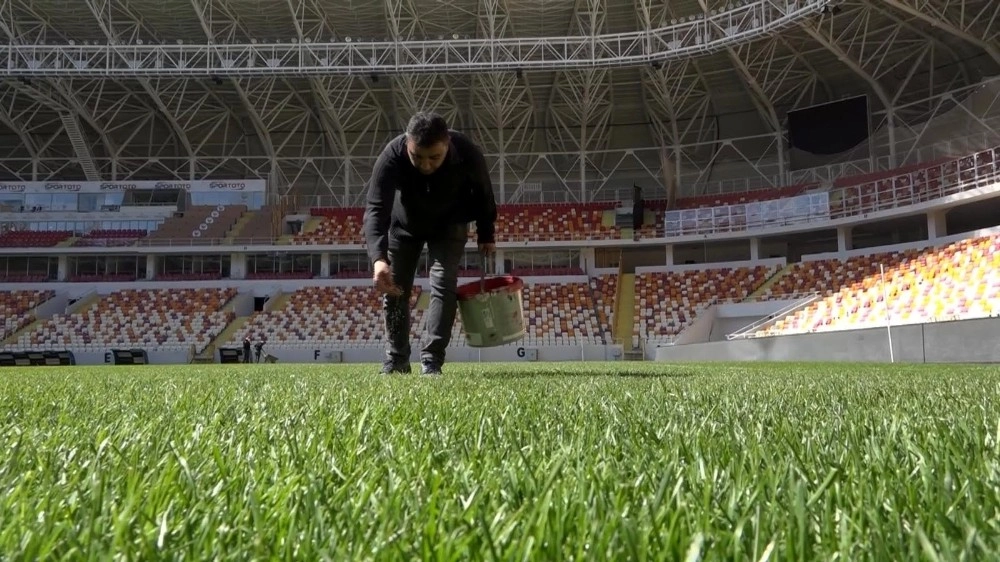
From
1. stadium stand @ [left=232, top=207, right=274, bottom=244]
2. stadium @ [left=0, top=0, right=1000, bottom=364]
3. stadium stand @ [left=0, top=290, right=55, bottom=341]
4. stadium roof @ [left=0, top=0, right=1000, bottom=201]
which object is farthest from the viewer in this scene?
stadium stand @ [left=232, top=207, right=274, bottom=244]

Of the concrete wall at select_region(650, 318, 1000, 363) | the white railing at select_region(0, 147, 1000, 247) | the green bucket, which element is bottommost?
the concrete wall at select_region(650, 318, 1000, 363)

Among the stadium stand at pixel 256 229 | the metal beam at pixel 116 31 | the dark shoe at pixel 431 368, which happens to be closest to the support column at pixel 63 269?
the metal beam at pixel 116 31

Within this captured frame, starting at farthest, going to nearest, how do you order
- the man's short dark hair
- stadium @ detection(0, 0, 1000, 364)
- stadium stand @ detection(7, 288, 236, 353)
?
stadium stand @ detection(7, 288, 236, 353) < stadium @ detection(0, 0, 1000, 364) < the man's short dark hair

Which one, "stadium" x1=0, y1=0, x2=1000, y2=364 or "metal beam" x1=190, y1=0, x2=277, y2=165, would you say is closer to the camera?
"stadium" x1=0, y1=0, x2=1000, y2=364

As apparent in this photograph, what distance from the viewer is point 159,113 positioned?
33812mm

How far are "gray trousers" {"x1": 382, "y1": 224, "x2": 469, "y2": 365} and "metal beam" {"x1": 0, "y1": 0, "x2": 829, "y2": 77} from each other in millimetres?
21852

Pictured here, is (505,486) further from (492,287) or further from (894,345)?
(894,345)

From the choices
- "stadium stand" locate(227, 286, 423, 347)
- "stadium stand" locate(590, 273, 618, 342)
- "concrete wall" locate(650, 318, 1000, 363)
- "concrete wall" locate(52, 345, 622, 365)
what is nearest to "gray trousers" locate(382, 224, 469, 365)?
"concrete wall" locate(650, 318, 1000, 363)

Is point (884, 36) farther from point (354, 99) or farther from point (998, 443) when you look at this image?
point (998, 443)

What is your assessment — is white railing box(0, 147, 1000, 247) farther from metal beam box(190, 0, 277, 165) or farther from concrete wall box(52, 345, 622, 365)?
concrete wall box(52, 345, 622, 365)

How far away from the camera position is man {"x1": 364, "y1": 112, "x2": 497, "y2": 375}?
4.18 m

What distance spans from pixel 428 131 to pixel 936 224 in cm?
2573

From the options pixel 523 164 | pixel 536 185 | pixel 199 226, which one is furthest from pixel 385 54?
pixel 199 226

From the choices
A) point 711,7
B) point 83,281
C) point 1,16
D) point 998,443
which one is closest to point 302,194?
point 83,281
